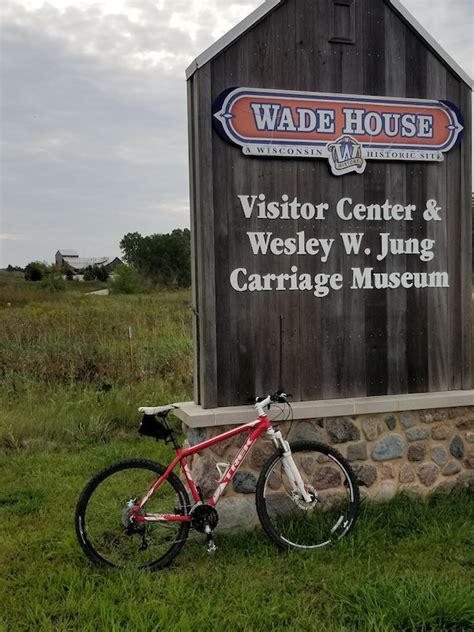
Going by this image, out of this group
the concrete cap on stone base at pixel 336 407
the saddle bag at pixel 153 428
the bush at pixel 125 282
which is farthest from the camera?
the bush at pixel 125 282

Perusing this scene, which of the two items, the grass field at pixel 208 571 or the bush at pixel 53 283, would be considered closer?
the grass field at pixel 208 571

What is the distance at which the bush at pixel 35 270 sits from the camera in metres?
33.1

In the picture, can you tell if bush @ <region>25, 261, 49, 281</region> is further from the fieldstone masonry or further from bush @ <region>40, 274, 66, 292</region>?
the fieldstone masonry

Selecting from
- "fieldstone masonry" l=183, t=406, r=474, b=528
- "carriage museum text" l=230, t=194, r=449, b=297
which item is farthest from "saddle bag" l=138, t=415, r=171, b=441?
"carriage museum text" l=230, t=194, r=449, b=297

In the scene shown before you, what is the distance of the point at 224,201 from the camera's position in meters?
4.75

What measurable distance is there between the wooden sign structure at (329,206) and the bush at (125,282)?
21.8 metres

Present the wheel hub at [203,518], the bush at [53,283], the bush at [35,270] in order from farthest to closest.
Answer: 1. the bush at [35,270]
2. the bush at [53,283]
3. the wheel hub at [203,518]

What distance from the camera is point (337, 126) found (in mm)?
4977

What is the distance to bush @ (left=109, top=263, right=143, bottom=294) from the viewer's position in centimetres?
A: 2712

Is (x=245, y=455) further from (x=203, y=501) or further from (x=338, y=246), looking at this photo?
(x=338, y=246)

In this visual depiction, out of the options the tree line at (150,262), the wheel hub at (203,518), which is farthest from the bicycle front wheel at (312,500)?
the tree line at (150,262)

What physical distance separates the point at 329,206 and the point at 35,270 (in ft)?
103

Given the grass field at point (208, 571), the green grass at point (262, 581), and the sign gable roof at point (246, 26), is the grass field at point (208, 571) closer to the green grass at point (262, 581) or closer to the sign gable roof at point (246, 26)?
the green grass at point (262, 581)

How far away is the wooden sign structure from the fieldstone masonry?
0.73ft
